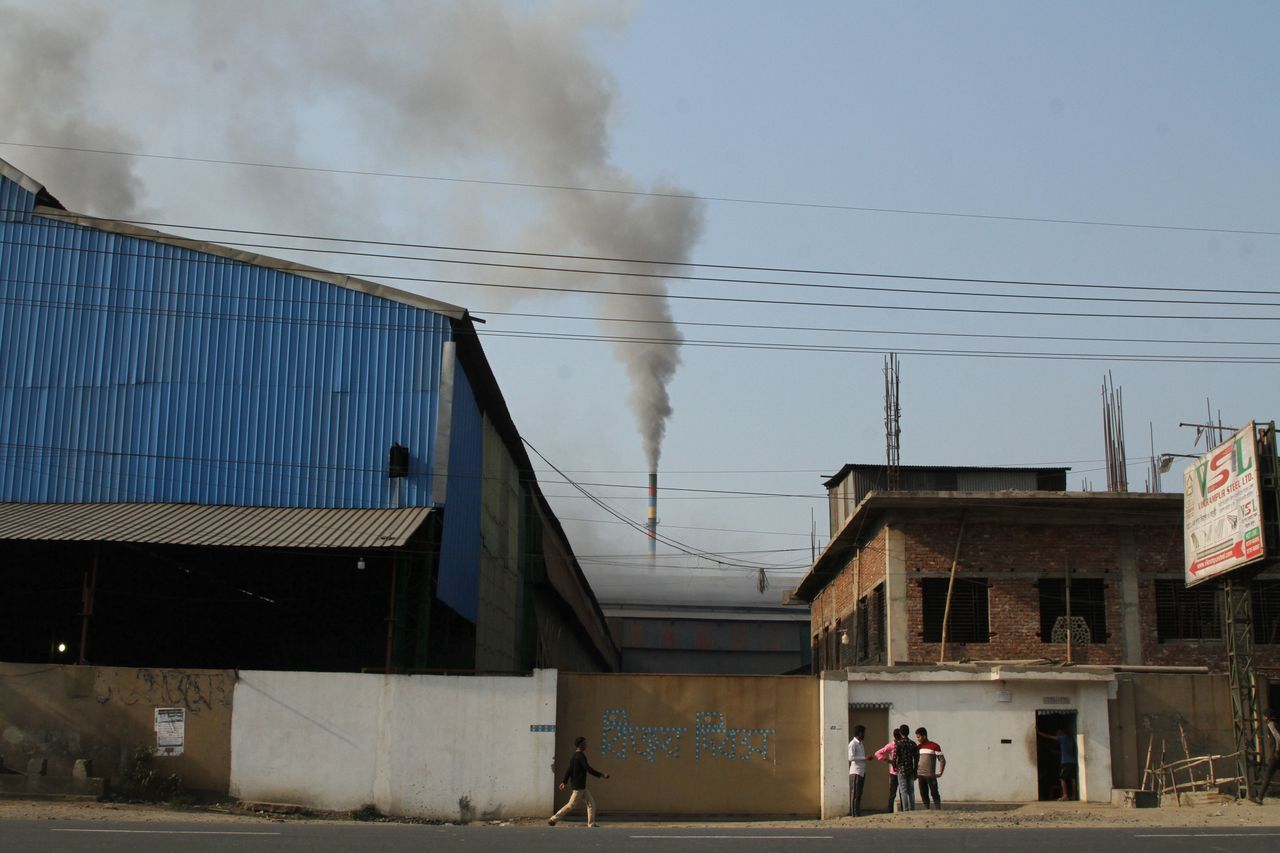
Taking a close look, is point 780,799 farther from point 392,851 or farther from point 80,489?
point 80,489

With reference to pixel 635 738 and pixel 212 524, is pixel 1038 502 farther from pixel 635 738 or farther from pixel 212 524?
pixel 212 524

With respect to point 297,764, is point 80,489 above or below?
above

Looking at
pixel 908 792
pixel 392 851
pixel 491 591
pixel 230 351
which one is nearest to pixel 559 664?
pixel 491 591

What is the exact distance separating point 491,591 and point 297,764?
11.6m

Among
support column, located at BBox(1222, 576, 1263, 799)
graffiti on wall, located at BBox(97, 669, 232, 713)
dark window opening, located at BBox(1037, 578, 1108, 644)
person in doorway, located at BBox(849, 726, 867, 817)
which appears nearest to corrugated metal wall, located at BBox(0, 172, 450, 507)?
graffiti on wall, located at BBox(97, 669, 232, 713)

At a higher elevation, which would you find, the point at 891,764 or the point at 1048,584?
the point at 1048,584

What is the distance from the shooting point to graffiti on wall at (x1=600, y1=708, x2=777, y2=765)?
22.8 m

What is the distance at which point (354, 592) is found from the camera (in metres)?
26.8

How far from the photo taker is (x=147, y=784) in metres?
20.3

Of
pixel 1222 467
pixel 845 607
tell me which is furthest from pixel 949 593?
pixel 845 607

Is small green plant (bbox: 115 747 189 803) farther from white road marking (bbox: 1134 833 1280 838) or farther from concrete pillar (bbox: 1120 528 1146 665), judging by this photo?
concrete pillar (bbox: 1120 528 1146 665)

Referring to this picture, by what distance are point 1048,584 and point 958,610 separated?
84.6 inches

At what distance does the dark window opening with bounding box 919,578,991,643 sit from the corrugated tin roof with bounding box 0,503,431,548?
1187 cm

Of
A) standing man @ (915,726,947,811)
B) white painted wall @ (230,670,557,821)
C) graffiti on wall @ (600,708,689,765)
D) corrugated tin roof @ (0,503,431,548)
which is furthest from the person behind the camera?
graffiti on wall @ (600,708,689,765)
